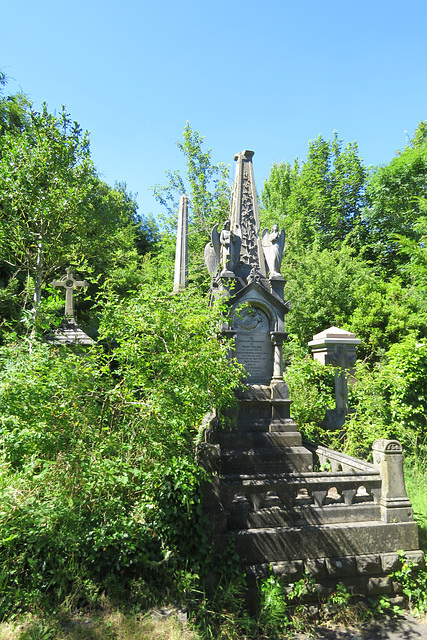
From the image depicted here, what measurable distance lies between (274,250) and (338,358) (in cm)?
343

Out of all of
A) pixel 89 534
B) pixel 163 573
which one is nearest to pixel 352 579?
pixel 163 573

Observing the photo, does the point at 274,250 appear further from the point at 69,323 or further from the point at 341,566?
the point at 69,323

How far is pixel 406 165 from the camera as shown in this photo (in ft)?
56.3

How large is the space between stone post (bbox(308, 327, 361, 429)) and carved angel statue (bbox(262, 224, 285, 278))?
2.81 metres

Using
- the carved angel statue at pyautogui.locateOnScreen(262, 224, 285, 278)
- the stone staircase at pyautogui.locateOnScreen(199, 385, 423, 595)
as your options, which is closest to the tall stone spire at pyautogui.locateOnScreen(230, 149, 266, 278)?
the carved angel statue at pyautogui.locateOnScreen(262, 224, 285, 278)

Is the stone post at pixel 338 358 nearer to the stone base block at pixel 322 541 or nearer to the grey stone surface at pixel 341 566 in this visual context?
the stone base block at pixel 322 541

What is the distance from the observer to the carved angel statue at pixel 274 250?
7.61m

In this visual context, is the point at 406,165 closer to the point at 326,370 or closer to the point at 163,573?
the point at 326,370

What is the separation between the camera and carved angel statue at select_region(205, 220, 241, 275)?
7289mm

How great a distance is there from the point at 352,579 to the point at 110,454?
3.38 metres

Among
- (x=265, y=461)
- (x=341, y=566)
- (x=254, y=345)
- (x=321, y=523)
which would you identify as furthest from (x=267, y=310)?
(x=341, y=566)

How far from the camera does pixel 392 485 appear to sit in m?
5.05

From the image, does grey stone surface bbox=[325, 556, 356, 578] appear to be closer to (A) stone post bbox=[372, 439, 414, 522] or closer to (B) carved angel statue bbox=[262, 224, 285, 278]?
(A) stone post bbox=[372, 439, 414, 522]

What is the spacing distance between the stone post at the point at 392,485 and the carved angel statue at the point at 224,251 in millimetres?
3934
